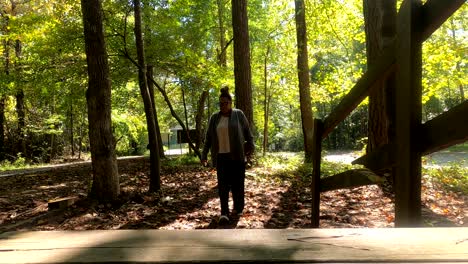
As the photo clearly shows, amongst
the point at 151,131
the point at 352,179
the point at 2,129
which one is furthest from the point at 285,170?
the point at 2,129

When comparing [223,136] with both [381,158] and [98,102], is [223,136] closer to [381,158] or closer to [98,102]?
[98,102]

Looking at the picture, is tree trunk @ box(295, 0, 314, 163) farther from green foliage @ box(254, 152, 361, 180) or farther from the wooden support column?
the wooden support column

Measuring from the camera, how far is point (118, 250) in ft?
5.23

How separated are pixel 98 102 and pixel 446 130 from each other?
19.3ft

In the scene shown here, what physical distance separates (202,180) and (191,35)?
10390 mm

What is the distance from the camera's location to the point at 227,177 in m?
5.89

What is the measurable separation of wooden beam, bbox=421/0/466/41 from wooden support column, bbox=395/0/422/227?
3 cm

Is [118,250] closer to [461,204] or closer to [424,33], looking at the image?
[424,33]

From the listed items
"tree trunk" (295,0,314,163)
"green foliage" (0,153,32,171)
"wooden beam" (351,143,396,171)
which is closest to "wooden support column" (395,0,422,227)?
"wooden beam" (351,143,396,171)

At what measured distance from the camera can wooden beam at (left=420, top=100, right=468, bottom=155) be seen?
2.00 m

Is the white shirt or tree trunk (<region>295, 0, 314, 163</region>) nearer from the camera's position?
the white shirt

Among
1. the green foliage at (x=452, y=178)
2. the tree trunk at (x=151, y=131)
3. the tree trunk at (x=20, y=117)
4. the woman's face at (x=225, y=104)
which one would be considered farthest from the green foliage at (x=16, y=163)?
the green foliage at (x=452, y=178)

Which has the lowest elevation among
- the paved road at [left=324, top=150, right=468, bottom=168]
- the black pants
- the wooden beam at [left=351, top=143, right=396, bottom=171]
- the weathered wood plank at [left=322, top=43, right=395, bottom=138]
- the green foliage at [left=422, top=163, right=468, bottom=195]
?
the paved road at [left=324, top=150, right=468, bottom=168]

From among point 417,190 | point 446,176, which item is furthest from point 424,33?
point 446,176
